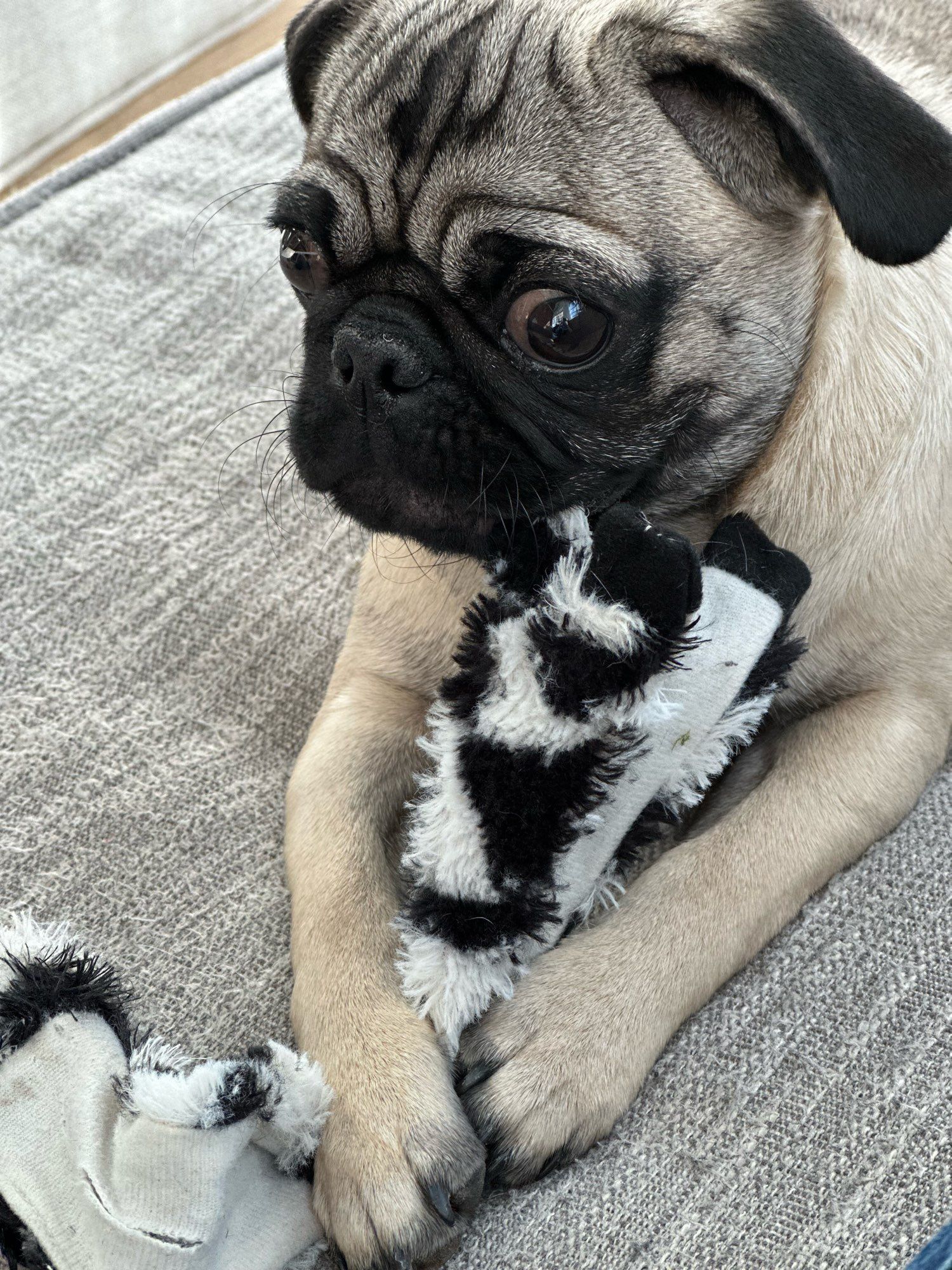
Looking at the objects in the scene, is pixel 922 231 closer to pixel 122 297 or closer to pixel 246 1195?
pixel 246 1195

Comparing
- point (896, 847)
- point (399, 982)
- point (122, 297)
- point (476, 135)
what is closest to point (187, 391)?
point (122, 297)

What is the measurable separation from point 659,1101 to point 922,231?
3.44ft

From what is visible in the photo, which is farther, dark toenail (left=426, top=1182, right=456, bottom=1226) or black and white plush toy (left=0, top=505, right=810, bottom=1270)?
dark toenail (left=426, top=1182, right=456, bottom=1226)

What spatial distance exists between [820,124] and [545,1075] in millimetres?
1104

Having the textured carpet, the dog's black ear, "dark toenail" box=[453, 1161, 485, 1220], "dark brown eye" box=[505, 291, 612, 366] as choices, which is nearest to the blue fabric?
the textured carpet

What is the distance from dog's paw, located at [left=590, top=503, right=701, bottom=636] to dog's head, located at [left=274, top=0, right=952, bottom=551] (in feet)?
0.48

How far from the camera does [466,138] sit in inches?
58.9

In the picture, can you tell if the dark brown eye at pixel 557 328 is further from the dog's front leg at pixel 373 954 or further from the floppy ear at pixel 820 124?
the dog's front leg at pixel 373 954

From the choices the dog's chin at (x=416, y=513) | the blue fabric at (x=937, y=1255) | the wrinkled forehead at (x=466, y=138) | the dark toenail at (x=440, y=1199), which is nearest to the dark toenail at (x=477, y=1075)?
the dark toenail at (x=440, y=1199)

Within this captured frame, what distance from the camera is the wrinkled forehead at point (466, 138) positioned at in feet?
4.73

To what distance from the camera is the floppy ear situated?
52.2 inches

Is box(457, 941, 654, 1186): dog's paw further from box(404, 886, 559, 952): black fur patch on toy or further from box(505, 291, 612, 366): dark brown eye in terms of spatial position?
box(505, 291, 612, 366): dark brown eye

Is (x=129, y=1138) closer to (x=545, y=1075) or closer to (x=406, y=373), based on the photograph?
(x=545, y=1075)

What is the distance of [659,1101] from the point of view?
1.49m
